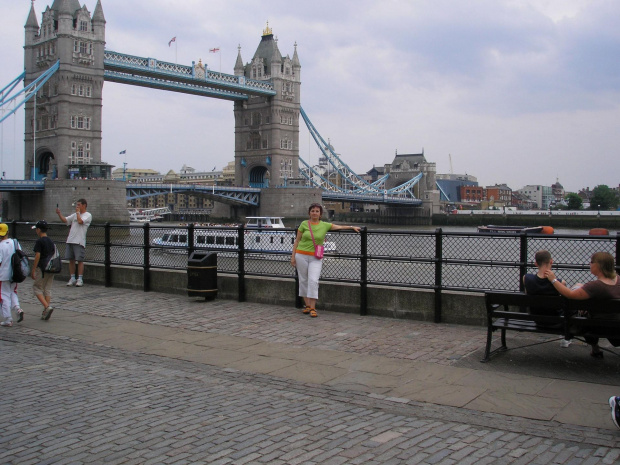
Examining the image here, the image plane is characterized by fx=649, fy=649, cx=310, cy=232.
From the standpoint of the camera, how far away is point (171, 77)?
76.0 meters

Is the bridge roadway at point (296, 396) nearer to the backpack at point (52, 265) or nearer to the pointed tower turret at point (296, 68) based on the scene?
the backpack at point (52, 265)

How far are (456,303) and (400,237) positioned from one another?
1277mm

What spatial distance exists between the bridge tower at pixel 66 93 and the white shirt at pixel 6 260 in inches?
2372

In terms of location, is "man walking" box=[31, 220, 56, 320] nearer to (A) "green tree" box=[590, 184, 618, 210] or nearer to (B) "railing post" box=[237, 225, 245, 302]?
(B) "railing post" box=[237, 225, 245, 302]

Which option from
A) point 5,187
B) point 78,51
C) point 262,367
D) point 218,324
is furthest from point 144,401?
point 78,51

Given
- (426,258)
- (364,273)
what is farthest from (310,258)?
(426,258)

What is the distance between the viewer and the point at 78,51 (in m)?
66.8

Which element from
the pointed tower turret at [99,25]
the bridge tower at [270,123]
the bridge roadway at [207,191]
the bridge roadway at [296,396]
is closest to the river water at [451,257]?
the bridge roadway at [296,396]

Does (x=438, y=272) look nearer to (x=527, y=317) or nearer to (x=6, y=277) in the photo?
(x=527, y=317)

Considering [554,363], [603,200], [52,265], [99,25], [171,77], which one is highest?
[99,25]

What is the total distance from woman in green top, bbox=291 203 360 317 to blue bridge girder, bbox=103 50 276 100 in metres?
67.4

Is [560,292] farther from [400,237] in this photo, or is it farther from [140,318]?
[140,318]

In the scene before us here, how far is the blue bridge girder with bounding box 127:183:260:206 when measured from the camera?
68.3 m

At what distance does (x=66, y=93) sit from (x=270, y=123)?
3325 cm
